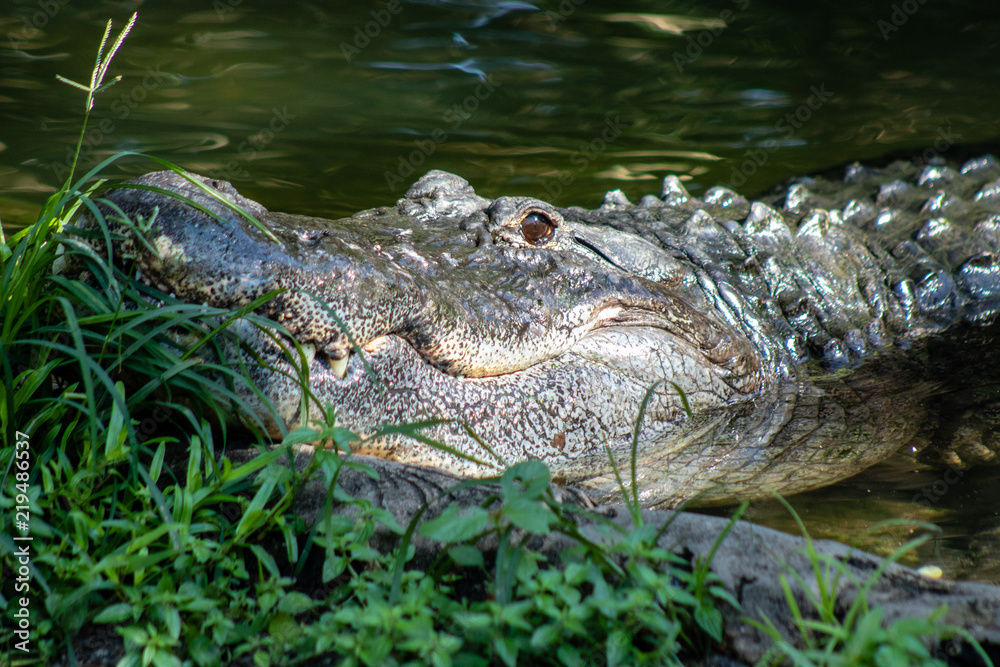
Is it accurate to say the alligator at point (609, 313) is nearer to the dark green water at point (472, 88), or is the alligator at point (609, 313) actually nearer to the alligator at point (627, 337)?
the alligator at point (627, 337)

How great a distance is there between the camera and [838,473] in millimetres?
2959

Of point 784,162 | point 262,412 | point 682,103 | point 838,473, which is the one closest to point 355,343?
point 262,412

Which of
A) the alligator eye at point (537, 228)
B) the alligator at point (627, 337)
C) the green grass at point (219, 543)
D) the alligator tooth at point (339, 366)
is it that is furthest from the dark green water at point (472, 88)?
the alligator tooth at point (339, 366)

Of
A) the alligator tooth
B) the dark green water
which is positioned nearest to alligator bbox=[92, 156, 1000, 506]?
the alligator tooth

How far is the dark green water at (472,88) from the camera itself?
4.75m

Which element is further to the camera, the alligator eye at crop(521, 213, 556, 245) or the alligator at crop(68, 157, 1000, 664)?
the alligator eye at crop(521, 213, 556, 245)

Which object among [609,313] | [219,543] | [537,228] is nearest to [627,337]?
[609,313]

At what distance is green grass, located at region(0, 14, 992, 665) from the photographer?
125cm

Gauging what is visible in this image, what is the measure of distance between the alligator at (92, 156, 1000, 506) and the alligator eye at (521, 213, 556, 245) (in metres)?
0.01

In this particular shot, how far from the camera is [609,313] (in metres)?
3.01

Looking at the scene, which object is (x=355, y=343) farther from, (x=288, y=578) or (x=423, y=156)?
(x=423, y=156)

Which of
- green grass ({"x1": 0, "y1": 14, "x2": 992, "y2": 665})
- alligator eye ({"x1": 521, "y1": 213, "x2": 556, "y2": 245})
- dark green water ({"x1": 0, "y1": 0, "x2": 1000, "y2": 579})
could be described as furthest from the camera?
dark green water ({"x1": 0, "y1": 0, "x2": 1000, "y2": 579})

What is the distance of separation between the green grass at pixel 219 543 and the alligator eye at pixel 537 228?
4.56 feet

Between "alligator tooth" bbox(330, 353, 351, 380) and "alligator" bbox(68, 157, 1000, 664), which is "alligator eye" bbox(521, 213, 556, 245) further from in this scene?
"alligator tooth" bbox(330, 353, 351, 380)
